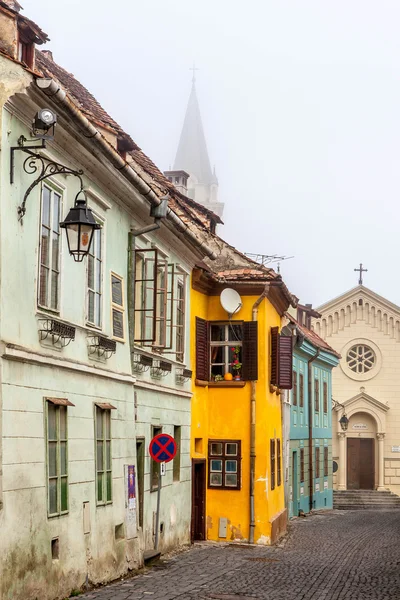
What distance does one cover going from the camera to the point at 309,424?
42562 millimetres

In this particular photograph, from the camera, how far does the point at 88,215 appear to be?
44.6 feet

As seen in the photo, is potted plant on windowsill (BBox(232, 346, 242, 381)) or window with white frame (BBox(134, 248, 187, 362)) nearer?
window with white frame (BBox(134, 248, 187, 362))

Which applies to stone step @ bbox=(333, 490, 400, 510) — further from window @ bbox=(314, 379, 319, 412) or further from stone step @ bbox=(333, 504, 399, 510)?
window @ bbox=(314, 379, 319, 412)

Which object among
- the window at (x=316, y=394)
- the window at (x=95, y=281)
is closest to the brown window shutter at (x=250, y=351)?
the window at (x=95, y=281)

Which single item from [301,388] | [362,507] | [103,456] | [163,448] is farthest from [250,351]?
[362,507]

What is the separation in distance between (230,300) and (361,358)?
34.1m

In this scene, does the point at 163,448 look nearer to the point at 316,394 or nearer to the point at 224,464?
the point at 224,464

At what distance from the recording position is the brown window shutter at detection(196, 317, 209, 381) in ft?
83.0

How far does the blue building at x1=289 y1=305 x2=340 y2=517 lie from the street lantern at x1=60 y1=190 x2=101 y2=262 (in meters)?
19.8

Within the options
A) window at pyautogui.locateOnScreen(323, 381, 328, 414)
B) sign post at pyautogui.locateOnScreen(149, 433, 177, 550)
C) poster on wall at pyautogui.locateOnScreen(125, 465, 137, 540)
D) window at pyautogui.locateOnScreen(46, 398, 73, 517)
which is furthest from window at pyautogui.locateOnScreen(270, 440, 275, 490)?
window at pyautogui.locateOnScreen(323, 381, 328, 414)

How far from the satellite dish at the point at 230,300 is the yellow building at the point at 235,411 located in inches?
0.9

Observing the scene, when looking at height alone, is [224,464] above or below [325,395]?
below

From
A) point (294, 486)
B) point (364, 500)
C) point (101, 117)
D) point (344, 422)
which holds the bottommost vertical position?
point (364, 500)

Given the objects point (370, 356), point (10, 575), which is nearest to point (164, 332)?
point (10, 575)
